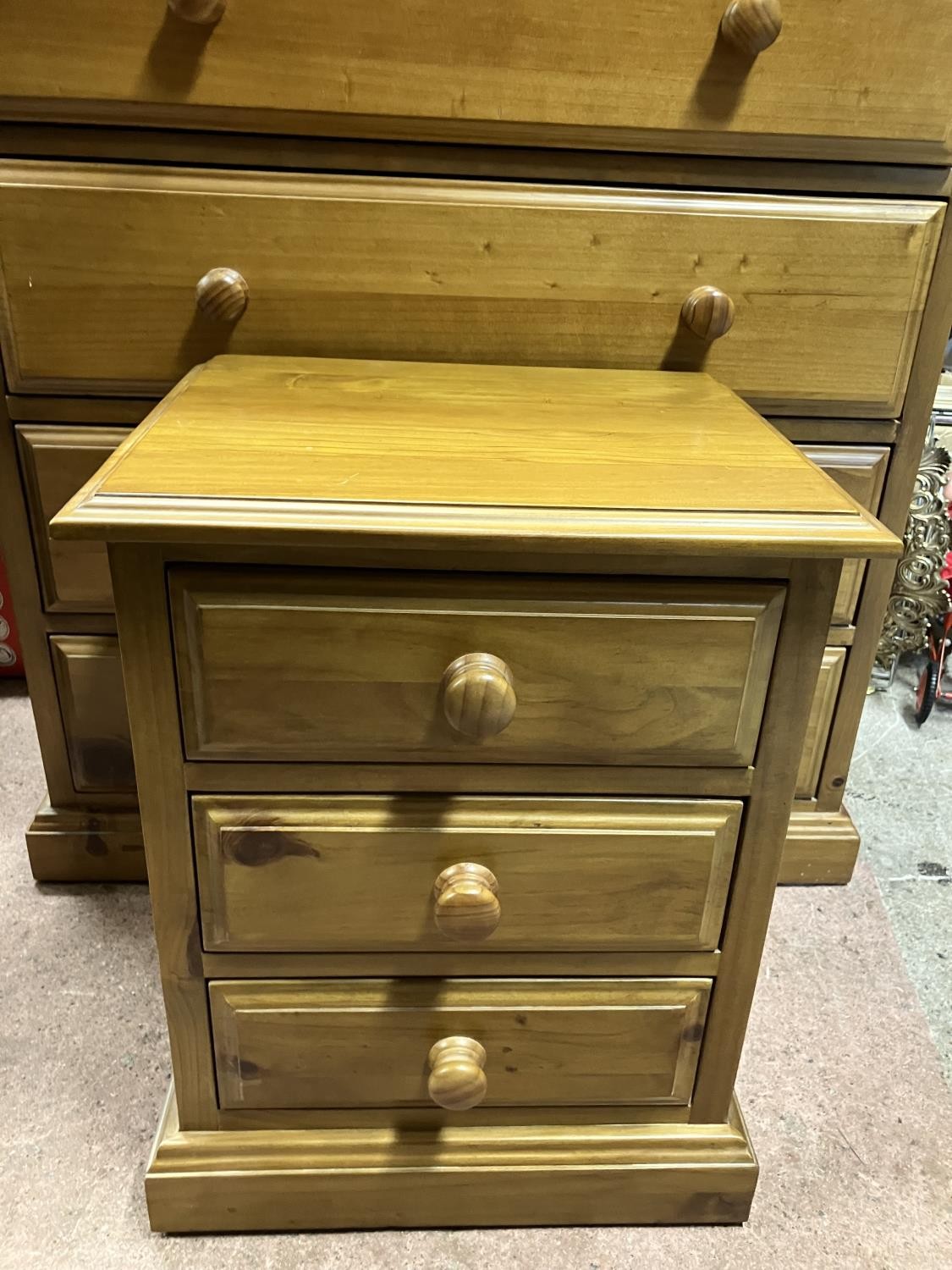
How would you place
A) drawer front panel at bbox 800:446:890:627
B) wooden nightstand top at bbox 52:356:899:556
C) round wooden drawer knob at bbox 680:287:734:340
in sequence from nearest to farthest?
wooden nightstand top at bbox 52:356:899:556 → round wooden drawer knob at bbox 680:287:734:340 → drawer front panel at bbox 800:446:890:627

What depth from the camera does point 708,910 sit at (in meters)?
0.73

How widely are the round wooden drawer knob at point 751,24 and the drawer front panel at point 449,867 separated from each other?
0.62m

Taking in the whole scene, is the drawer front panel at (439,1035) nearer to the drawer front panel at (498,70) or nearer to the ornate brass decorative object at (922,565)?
the drawer front panel at (498,70)

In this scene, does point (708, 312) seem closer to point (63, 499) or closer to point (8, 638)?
point (63, 499)

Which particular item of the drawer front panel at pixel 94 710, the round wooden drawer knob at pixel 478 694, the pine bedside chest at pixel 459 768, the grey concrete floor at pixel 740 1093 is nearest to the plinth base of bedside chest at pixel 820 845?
the grey concrete floor at pixel 740 1093

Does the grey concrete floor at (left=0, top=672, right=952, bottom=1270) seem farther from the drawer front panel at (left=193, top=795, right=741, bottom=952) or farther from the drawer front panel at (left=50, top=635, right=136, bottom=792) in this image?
the drawer front panel at (left=193, top=795, right=741, bottom=952)

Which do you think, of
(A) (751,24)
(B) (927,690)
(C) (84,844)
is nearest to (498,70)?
(A) (751,24)

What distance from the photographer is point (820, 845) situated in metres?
1.19

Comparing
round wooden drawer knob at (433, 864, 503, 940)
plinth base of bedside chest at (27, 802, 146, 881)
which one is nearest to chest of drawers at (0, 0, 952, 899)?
plinth base of bedside chest at (27, 802, 146, 881)

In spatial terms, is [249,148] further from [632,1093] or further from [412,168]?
[632,1093]

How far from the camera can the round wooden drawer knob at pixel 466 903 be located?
2.24 feet

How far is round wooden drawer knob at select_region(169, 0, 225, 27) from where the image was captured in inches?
30.0

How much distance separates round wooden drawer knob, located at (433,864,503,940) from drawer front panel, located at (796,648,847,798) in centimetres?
52

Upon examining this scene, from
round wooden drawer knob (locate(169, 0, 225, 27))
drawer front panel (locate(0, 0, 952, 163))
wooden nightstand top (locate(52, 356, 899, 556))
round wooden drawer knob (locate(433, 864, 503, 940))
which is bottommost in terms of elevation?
round wooden drawer knob (locate(433, 864, 503, 940))
